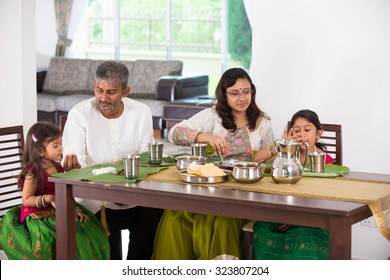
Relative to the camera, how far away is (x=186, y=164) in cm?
352

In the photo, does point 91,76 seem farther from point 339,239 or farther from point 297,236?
point 339,239

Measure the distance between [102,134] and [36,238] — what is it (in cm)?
71

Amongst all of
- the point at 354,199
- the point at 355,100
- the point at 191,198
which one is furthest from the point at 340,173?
the point at 355,100

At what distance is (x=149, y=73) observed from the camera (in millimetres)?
9602

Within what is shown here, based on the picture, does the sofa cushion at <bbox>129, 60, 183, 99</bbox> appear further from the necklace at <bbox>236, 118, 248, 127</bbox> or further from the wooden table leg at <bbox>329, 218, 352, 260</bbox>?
the wooden table leg at <bbox>329, 218, 352, 260</bbox>

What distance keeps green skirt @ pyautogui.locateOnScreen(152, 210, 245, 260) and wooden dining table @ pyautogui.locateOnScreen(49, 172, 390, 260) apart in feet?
1.67

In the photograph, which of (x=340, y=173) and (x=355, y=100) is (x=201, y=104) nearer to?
(x=355, y=100)

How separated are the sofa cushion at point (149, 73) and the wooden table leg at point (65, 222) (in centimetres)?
608

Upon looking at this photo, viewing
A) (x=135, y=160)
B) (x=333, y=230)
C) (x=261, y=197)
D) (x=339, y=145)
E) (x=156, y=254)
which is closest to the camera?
(x=333, y=230)

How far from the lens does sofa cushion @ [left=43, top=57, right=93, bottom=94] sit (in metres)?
10.0

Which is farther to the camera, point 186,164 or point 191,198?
point 186,164

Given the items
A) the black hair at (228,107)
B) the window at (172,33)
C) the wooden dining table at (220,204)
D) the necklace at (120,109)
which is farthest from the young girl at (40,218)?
the window at (172,33)

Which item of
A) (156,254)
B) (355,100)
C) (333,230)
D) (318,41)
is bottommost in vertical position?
(156,254)

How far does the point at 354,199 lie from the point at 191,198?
626 mm
